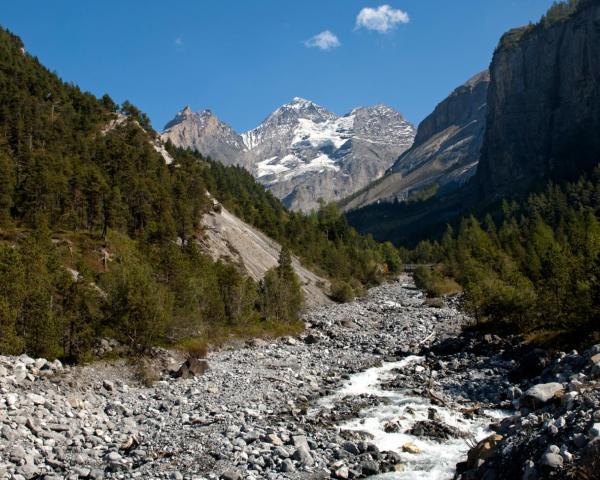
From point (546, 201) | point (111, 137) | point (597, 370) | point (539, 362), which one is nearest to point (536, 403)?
point (597, 370)

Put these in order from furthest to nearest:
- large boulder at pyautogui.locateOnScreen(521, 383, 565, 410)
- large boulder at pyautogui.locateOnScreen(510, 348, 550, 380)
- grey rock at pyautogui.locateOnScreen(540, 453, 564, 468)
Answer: large boulder at pyautogui.locateOnScreen(510, 348, 550, 380) < large boulder at pyautogui.locateOnScreen(521, 383, 565, 410) < grey rock at pyautogui.locateOnScreen(540, 453, 564, 468)

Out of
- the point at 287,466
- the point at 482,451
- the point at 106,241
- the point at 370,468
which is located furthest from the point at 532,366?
the point at 106,241

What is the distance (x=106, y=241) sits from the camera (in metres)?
67.9

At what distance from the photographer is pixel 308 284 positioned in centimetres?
9744

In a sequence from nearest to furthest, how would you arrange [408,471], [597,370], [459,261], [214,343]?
1. [408,471]
2. [597,370]
3. [214,343]
4. [459,261]

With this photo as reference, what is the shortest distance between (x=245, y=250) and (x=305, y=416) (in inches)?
2623

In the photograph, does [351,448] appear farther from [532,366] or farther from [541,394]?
[532,366]

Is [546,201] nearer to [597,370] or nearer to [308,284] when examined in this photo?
[308,284]

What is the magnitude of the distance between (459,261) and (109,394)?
Result: 350ft

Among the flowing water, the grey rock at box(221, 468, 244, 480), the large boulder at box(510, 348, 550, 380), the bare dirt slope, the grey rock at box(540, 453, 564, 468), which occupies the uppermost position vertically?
the bare dirt slope

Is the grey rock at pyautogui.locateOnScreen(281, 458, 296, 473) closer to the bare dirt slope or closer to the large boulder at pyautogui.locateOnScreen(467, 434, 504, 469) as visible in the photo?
the large boulder at pyautogui.locateOnScreen(467, 434, 504, 469)

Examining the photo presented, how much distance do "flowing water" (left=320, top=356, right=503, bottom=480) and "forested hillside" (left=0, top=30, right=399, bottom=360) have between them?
63.1 feet

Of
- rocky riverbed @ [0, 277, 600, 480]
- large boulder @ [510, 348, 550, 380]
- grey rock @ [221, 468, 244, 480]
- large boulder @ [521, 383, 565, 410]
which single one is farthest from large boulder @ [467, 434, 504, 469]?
large boulder @ [510, 348, 550, 380]

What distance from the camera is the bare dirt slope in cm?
8825
